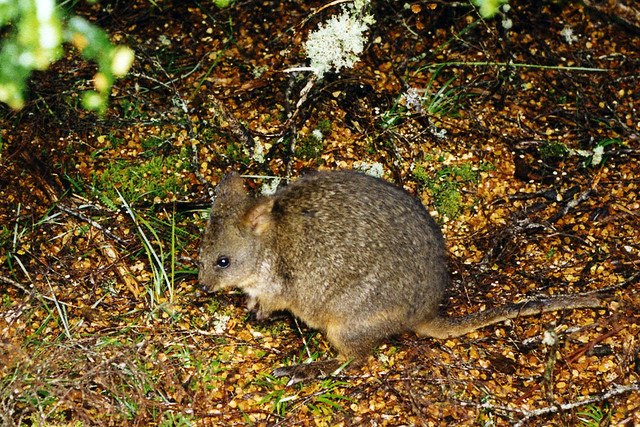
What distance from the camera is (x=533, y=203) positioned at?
16.4 feet

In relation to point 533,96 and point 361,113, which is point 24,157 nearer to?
point 361,113

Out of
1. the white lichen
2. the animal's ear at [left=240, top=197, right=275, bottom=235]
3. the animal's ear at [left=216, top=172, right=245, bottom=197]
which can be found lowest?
the animal's ear at [left=240, top=197, right=275, bottom=235]

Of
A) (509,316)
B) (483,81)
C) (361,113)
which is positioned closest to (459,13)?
(483,81)

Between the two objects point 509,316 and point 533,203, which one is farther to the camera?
point 533,203

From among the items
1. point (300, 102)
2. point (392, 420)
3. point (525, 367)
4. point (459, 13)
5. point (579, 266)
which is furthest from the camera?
point (459, 13)

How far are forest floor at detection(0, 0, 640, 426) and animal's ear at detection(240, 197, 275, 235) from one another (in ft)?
2.13

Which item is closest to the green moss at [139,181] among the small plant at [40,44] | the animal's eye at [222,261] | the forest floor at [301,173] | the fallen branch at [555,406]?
the forest floor at [301,173]

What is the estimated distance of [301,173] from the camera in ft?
16.8

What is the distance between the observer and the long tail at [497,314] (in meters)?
4.07

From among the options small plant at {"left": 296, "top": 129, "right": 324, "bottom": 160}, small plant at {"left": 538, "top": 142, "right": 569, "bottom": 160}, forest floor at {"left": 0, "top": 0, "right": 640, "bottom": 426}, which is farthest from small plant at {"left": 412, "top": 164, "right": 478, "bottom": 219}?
small plant at {"left": 296, "top": 129, "right": 324, "bottom": 160}

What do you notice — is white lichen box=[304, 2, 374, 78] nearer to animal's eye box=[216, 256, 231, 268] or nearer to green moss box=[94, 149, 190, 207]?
green moss box=[94, 149, 190, 207]

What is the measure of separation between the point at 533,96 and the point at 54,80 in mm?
3922

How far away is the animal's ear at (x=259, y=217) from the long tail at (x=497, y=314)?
3.78ft

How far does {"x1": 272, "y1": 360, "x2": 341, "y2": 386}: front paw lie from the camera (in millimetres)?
4133
